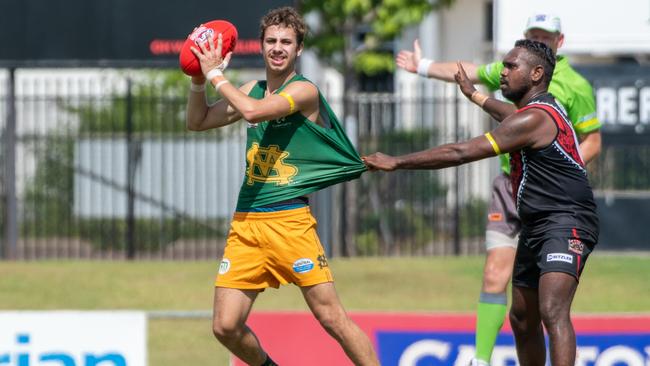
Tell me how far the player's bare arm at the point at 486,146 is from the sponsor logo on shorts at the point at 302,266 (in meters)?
0.73

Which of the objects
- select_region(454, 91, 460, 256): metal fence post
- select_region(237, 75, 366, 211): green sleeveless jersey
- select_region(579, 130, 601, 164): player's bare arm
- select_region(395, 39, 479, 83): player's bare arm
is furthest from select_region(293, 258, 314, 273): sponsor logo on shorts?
select_region(454, 91, 460, 256): metal fence post

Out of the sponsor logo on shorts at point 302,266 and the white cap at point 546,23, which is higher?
the white cap at point 546,23

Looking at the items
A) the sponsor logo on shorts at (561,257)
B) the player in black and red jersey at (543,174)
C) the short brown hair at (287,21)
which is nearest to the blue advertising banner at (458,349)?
the player in black and red jersey at (543,174)

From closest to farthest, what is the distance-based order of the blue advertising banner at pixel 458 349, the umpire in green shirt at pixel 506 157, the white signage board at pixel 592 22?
1. the blue advertising banner at pixel 458 349
2. the umpire in green shirt at pixel 506 157
3. the white signage board at pixel 592 22

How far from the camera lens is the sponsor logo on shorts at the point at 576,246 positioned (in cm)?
737

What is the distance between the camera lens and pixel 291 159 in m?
7.58

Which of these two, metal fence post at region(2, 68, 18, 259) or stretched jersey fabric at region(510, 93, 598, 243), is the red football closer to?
stretched jersey fabric at region(510, 93, 598, 243)

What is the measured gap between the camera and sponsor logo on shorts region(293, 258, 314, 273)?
7.50 metres

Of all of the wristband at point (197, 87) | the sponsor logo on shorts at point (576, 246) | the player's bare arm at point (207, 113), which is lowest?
the sponsor logo on shorts at point (576, 246)

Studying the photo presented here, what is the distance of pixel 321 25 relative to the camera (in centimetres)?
1992

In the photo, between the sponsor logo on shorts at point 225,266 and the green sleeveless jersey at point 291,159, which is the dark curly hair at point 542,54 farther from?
the sponsor logo on shorts at point 225,266

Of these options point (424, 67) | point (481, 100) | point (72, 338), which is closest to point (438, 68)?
point (424, 67)

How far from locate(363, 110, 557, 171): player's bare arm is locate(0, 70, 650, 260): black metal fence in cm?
977

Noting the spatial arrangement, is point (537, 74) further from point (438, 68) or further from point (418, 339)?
point (418, 339)
